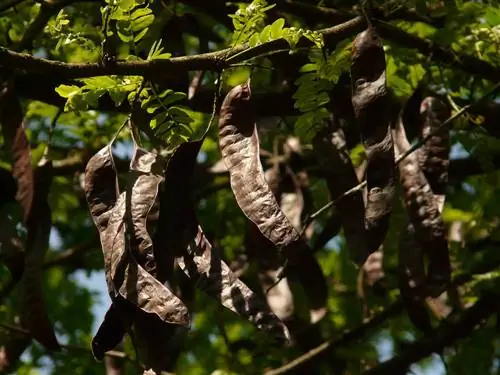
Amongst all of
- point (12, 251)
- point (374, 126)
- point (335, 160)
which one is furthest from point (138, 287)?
point (335, 160)

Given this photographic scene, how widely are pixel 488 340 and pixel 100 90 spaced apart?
1665 millimetres

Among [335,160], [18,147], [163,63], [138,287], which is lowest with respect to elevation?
[335,160]

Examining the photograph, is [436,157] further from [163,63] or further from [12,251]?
[12,251]

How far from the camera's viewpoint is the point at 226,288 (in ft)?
5.65

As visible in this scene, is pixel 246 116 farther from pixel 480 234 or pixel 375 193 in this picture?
pixel 480 234

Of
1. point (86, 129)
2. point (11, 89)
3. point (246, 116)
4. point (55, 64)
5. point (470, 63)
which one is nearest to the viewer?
point (55, 64)

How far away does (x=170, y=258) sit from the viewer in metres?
1.79

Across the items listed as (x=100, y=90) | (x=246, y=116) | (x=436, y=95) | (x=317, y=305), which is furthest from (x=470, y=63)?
(x=100, y=90)

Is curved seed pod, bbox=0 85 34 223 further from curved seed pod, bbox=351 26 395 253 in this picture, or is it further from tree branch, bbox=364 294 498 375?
tree branch, bbox=364 294 498 375

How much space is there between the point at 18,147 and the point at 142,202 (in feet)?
1.68

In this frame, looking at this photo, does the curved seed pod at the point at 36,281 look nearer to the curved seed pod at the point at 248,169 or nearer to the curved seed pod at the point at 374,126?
the curved seed pod at the point at 248,169

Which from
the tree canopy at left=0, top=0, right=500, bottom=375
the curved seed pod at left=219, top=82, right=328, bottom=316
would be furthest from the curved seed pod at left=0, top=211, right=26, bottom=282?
the curved seed pod at left=219, top=82, right=328, bottom=316

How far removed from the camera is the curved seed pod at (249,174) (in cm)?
169

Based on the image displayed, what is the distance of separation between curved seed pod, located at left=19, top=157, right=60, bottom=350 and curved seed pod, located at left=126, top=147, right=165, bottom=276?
41cm
